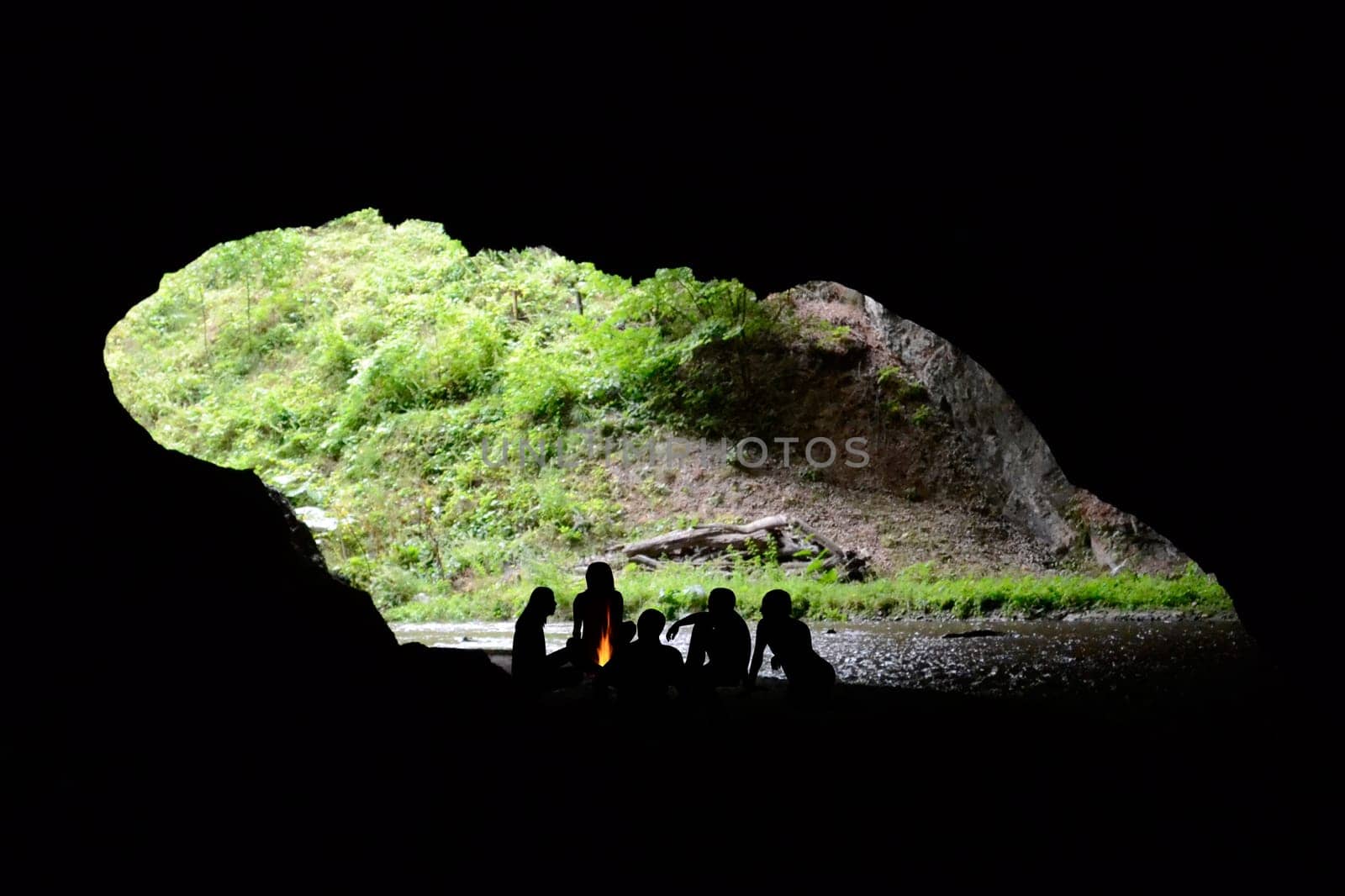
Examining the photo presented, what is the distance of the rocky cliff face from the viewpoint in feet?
35.8

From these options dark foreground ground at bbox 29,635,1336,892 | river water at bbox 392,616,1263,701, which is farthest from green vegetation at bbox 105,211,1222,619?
dark foreground ground at bbox 29,635,1336,892

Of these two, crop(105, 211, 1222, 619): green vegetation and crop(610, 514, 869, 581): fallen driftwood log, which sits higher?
crop(105, 211, 1222, 619): green vegetation

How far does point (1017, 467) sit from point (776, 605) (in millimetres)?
8808

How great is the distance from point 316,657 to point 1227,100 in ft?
17.5

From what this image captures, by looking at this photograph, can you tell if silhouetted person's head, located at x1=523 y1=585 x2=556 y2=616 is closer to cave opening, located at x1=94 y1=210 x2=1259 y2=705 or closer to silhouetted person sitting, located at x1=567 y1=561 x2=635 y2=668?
silhouetted person sitting, located at x1=567 y1=561 x2=635 y2=668

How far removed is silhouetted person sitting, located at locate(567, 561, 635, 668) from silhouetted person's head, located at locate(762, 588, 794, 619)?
0.81 m

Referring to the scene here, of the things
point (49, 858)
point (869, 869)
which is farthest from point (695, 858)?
point (49, 858)

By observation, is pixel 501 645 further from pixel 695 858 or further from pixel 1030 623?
pixel 695 858

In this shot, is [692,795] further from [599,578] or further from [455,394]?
[455,394]

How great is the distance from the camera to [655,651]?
16.3 feet

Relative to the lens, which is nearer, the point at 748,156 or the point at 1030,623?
the point at 748,156

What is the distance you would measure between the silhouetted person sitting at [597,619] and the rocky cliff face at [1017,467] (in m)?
7.64

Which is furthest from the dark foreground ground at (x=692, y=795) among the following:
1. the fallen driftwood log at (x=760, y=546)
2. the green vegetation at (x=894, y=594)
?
the fallen driftwood log at (x=760, y=546)

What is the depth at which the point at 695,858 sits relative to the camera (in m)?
3.15
